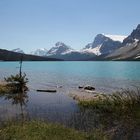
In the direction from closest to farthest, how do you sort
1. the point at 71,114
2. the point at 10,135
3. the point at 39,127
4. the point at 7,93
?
the point at 10,135
the point at 39,127
the point at 71,114
the point at 7,93

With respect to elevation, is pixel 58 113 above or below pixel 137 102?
below

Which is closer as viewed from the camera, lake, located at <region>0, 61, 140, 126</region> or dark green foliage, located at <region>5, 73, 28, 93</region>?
lake, located at <region>0, 61, 140, 126</region>

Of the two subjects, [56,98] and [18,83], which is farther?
[18,83]

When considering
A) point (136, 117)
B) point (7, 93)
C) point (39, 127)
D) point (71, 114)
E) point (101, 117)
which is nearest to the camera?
point (39, 127)

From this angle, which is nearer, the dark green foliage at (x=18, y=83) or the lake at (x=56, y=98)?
the lake at (x=56, y=98)

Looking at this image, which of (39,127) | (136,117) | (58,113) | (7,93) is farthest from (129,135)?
(7,93)

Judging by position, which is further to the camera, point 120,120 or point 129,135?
point 120,120

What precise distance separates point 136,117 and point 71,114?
818 centimetres

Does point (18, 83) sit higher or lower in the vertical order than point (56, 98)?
higher

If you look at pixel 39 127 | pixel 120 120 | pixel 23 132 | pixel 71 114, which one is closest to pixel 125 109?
pixel 120 120

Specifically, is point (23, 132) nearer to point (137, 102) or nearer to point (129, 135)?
point (129, 135)

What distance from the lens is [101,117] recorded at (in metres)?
28.1

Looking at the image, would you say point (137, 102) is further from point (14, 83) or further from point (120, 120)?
point (14, 83)

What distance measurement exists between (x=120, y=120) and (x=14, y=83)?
3218 centimetres
